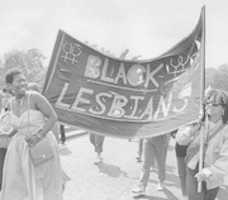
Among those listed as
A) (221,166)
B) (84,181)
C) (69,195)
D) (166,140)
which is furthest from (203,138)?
(84,181)

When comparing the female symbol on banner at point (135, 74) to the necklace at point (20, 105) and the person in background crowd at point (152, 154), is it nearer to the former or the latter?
the person in background crowd at point (152, 154)

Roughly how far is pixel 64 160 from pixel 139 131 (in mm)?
Answer: 3588

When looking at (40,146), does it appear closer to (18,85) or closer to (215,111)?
(18,85)

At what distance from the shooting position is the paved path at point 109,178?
4602 millimetres

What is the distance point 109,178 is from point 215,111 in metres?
3.22

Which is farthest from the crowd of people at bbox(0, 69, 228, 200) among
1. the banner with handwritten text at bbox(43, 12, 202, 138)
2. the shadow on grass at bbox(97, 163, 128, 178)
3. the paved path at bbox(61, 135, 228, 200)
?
the shadow on grass at bbox(97, 163, 128, 178)

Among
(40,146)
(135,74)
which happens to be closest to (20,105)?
(40,146)

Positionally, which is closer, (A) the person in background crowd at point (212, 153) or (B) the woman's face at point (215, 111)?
(A) the person in background crowd at point (212, 153)

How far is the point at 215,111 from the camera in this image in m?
2.82

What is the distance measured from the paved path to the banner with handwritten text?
140 centimetres

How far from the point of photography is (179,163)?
3.82 m

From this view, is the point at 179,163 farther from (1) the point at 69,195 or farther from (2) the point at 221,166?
(1) the point at 69,195

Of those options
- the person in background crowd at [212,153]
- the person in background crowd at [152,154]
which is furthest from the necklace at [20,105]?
the person in background crowd at [152,154]

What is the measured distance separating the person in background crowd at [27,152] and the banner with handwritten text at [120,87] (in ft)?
1.82
